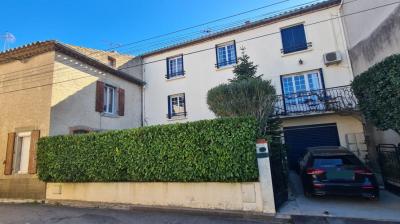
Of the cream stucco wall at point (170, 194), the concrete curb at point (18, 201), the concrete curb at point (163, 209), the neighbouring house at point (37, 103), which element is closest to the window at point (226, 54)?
the neighbouring house at point (37, 103)

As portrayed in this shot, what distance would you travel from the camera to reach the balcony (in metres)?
11.4

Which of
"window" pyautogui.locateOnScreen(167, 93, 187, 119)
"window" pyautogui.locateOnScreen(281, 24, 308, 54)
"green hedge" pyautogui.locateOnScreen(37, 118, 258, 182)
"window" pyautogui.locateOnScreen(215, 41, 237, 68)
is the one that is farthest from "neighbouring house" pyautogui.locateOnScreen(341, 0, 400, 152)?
"window" pyautogui.locateOnScreen(167, 93, 187, 119)

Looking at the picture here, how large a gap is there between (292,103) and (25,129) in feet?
41.2

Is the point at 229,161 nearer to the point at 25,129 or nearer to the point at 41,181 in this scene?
the point at 41,181

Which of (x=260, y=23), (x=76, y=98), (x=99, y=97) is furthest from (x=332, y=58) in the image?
(x=76, y=98)

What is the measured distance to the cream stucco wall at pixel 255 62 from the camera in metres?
12.3

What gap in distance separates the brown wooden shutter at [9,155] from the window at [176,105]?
26.1ft

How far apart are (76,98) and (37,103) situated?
4.98 ft

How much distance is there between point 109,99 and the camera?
13.4 metres

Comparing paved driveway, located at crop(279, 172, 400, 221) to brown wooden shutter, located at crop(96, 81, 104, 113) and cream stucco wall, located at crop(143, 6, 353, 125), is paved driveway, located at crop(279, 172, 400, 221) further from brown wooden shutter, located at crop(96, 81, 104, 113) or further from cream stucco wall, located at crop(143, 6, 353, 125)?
brown wooden shutter, located at crop(96, 81, 104, 113)

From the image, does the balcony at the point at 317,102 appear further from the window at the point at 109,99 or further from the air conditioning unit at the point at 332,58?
the window at the point at 109,99

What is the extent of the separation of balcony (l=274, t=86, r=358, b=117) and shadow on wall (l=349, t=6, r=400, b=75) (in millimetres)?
1278

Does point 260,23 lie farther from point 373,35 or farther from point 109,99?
point 109,99

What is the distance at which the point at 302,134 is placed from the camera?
494 inches
